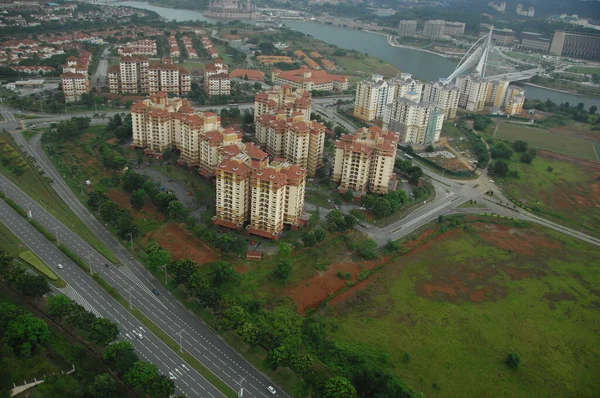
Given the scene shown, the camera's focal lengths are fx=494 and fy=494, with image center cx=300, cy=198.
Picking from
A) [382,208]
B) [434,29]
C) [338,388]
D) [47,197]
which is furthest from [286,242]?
[434,29]

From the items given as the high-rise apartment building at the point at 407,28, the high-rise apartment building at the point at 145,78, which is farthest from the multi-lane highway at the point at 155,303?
the high-rise apartment building at the point at 407,28

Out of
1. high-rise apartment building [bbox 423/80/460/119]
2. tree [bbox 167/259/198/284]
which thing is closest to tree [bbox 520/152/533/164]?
high-rise apartment building [bbox 423/80/460/119]

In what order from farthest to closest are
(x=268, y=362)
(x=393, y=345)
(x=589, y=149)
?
(x=589, y=149), (x=393, y=345), (x=268, y=362)

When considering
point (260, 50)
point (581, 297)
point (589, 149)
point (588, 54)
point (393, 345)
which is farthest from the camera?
point (588, 54)

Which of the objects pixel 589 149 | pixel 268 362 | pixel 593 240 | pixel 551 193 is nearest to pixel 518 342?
pixel 268 362

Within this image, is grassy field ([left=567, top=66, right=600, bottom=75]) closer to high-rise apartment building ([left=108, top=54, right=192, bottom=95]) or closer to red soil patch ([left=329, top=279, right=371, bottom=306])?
high-rise apartment building ([left=108, top=54, right=192, bottom=95])

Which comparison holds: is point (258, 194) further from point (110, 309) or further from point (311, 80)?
point (311, 80)

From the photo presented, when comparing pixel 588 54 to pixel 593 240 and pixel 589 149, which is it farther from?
pixel 593 240
